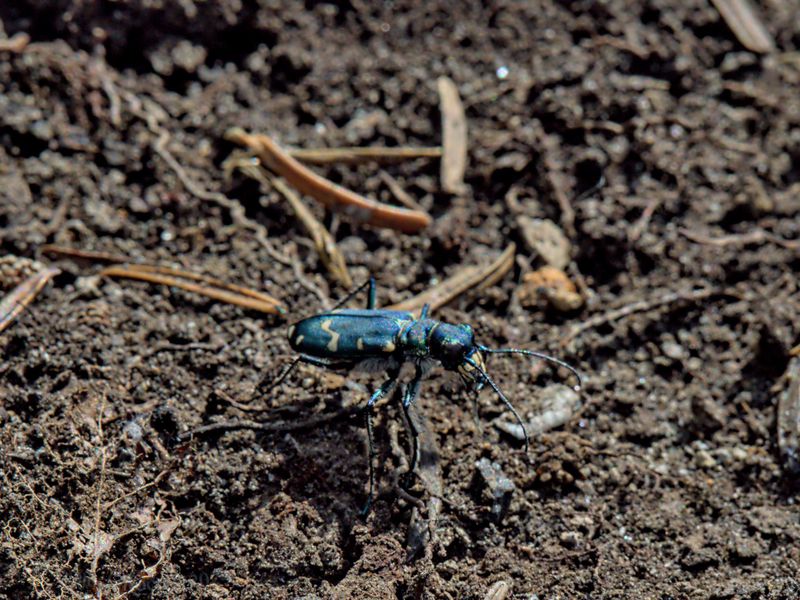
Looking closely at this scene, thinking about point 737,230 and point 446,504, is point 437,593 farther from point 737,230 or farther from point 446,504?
point 737,230

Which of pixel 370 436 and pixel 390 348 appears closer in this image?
pixel 370 436

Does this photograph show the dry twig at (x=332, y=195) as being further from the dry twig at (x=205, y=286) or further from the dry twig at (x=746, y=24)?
the dry twig at (x=746, y=24)

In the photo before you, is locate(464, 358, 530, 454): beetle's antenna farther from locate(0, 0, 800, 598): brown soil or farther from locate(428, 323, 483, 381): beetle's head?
locate(0, 0, 800, 598): brown soil

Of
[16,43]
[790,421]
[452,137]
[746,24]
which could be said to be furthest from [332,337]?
[746,24]

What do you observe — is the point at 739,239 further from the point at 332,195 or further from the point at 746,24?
the point at 332,195

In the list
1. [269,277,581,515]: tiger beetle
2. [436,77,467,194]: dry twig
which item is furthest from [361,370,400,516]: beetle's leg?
[436,77,467,194]: dry twig

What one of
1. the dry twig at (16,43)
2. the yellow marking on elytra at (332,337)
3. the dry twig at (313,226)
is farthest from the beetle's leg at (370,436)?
the dry twig at (16,43)

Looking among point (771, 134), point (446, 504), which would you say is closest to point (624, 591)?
point (446, 504)
